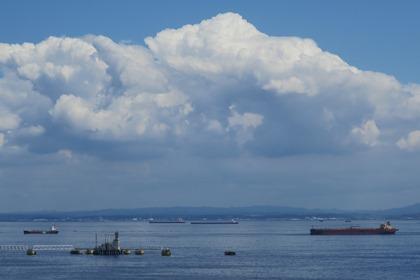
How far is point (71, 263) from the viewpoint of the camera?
146 m

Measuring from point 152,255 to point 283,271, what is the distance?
4653 centimetres

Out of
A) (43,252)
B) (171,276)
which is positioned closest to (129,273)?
(171,276)

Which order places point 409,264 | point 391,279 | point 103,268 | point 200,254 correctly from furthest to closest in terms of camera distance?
point 200,254
point 409,264
point 103,268
point 391,279

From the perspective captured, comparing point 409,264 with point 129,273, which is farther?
point 409,264

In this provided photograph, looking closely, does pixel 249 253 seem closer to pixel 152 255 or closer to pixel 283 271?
pixel 152 255

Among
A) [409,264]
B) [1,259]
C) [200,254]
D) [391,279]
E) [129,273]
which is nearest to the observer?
[391,279]

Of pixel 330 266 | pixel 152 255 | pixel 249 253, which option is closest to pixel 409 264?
pixel 330 266

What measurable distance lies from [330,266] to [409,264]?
16997 millimetres

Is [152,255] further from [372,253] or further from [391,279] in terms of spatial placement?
[391,279]

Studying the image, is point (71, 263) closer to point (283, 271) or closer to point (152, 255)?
point (152, 255)

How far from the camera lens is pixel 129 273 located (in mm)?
126000

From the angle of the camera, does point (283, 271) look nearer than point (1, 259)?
Yes

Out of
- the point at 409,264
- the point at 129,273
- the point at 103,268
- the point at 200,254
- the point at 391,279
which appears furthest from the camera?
the point at 200,254

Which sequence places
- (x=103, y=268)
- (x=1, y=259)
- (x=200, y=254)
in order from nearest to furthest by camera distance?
(x=103, y=268)
(x=1, y=259)
(x=200, y=254)
